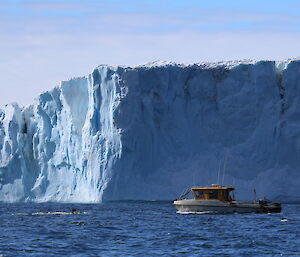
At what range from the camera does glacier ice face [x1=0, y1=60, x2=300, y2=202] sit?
5125 cm

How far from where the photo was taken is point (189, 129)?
174ft

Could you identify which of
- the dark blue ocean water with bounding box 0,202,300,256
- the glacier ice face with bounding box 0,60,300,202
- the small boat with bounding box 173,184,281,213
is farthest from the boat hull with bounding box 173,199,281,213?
the glacier ice face with bounding box 0,60,300,202

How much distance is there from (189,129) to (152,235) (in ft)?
87.8

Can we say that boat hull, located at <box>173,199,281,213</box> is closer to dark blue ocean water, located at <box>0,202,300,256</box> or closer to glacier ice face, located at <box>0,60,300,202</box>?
dark blue ocean water, located at <box>0,202,300,256</box>

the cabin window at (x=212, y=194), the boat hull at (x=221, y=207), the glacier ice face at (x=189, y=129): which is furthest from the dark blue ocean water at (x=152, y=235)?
the glacier ice face at (x=189, y=129)

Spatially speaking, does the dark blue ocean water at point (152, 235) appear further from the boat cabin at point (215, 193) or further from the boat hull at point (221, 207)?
the boat cabin at point (215, 193)

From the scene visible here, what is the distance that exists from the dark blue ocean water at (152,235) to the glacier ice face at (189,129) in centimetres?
1364

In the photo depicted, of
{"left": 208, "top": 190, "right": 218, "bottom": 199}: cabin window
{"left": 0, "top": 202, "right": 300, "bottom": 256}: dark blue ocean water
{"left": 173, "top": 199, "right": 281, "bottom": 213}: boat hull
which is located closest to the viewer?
{"left": 0, "top": 202, "right": 300, "bottom": 256}: dark blue ocean water

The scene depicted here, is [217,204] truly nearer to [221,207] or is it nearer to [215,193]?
[221,207]

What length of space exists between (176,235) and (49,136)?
32082 mm

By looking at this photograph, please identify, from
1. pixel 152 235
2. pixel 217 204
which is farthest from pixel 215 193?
pixel 152 235

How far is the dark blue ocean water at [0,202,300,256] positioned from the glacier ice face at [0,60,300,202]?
13.6 m

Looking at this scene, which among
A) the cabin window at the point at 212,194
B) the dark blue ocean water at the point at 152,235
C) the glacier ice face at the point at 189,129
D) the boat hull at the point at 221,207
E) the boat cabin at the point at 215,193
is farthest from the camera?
the glacier ice face at the point at 189,129

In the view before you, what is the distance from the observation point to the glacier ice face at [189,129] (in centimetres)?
5125
